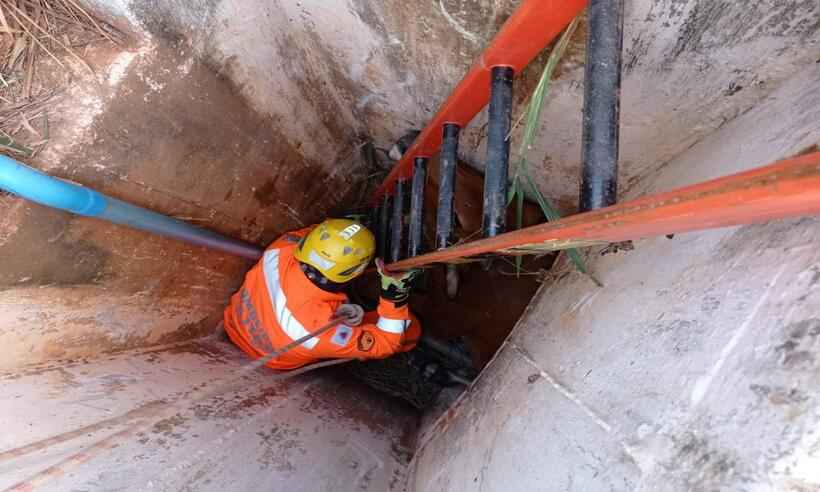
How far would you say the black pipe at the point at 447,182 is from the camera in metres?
2.36

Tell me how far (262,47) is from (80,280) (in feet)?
4.43

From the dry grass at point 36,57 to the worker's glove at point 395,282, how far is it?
5.52 ft

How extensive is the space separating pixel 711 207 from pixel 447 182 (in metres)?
1.59

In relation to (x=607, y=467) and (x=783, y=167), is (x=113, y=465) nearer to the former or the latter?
(x=607, y=467)

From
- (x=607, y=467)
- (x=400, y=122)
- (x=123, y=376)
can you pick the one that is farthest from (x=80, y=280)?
(x=607, y=467)

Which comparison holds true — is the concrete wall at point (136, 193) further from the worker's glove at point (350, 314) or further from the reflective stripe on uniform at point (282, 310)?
the worker's glove at point (350, 314)

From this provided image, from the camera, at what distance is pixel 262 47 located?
2475 millimetres

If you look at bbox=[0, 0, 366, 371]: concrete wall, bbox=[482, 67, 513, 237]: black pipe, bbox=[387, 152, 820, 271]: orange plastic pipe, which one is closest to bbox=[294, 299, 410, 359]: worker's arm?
bbox=[0, 0, 366, 371]: concrete wall

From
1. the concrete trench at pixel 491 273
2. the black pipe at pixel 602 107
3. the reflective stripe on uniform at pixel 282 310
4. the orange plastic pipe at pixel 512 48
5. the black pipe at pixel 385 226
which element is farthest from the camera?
the black pipe at pixel 385 226

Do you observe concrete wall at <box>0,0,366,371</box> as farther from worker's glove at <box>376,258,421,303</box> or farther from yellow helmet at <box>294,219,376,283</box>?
worker's glove at <box>376,258,421,303</box>

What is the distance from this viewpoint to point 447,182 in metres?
2.39

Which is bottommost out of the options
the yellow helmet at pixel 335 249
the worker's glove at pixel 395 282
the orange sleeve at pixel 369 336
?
the orange sleeve at pixel 369 336

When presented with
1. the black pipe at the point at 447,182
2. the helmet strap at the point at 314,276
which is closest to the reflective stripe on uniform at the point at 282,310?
the helmet strap at the point at 314,276

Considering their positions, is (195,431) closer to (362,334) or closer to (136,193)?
(136,193)
